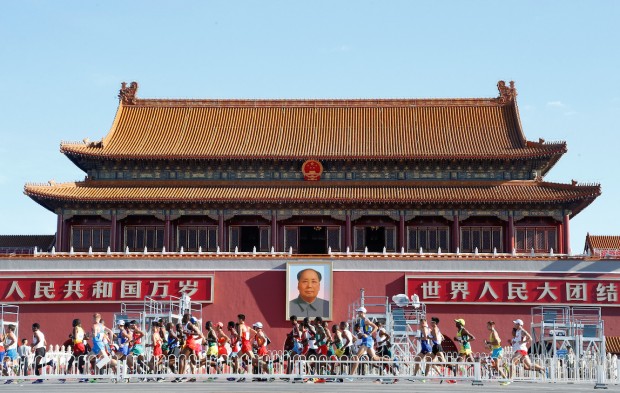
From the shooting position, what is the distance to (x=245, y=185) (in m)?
44.8

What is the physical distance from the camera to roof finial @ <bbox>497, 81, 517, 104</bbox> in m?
49.0

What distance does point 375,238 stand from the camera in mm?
44438

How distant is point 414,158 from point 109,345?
22382mm

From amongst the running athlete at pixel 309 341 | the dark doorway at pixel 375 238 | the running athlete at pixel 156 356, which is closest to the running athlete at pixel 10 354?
the running athlete at pixel 156 356

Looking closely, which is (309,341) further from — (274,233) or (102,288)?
(274,233)

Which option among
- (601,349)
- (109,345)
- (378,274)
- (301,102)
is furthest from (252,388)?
(301,102)

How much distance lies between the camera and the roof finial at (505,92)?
161ft

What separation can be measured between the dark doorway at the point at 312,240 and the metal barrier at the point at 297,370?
19.4 m

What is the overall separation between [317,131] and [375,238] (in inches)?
252

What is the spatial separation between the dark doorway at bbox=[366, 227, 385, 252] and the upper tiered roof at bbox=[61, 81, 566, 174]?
303 centimetres

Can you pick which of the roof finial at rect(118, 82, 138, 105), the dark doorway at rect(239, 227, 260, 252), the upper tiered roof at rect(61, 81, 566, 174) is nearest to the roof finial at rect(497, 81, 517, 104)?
the upper tiered roof at rect(61, 81, 566, 174)

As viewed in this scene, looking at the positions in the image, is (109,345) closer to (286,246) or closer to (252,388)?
(252,388)

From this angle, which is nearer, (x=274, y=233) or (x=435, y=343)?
(x=435, y=343)

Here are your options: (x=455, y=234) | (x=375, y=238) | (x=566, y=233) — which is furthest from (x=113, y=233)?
(x=566, y=233)
